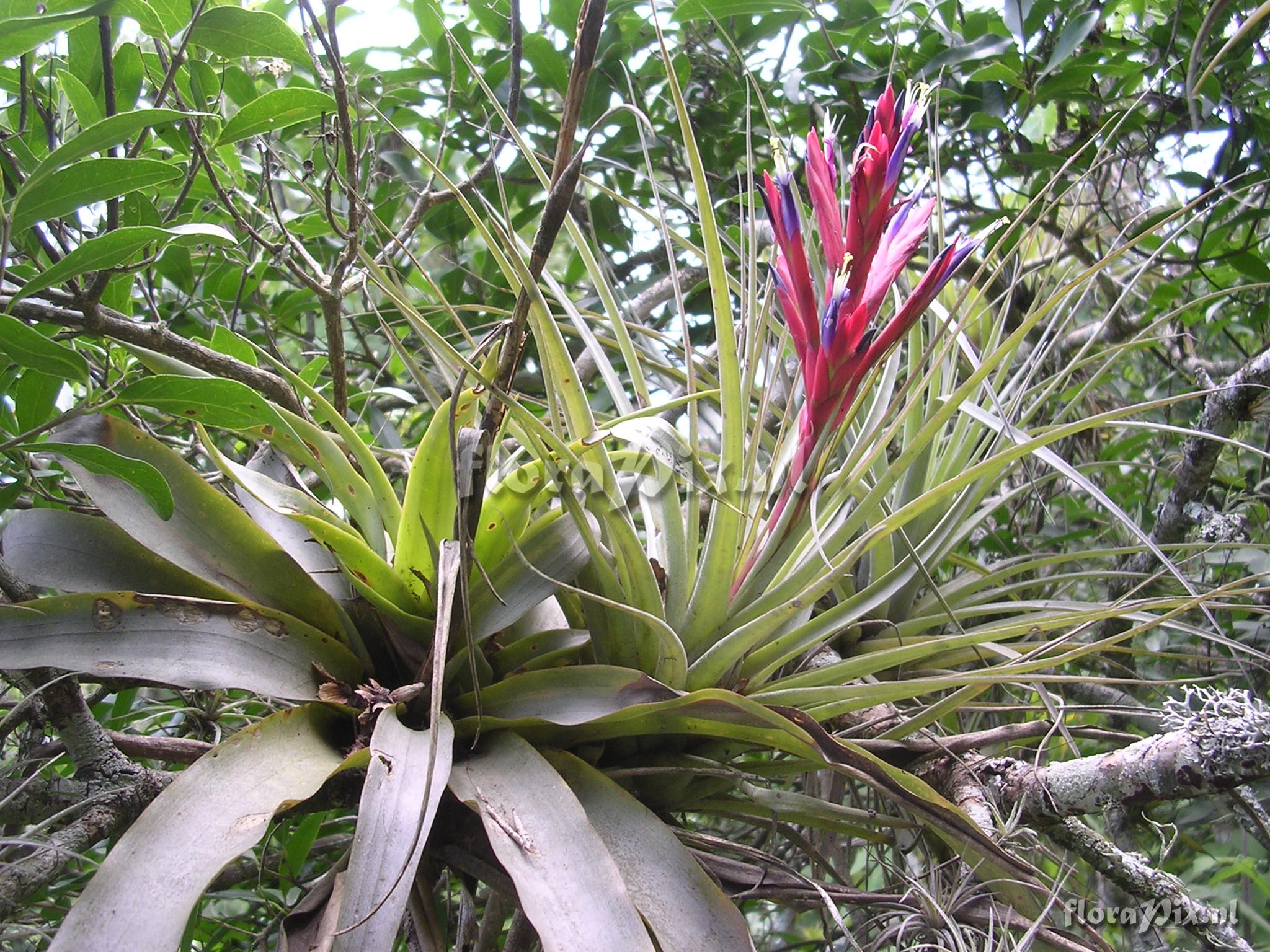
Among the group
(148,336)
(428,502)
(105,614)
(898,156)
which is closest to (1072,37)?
(898,156)

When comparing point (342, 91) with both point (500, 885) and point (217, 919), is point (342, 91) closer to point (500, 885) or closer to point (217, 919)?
point (500, 885)

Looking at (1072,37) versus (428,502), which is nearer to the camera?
(428,502)

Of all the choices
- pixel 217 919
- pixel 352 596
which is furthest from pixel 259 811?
pixel 217 919

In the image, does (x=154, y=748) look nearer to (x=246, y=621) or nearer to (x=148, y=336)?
(x=246, y=621)

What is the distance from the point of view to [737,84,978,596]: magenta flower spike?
2.46ft

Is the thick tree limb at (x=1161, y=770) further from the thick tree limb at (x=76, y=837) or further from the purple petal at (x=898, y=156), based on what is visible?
the thick tree limb at (x=76, y=837)

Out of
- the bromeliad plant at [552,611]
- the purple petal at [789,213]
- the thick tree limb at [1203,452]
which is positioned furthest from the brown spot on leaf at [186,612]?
the thick tree limb at [1203,452]

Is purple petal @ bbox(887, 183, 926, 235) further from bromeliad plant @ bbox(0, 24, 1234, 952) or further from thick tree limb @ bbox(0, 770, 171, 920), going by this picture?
thick tree limb @ bbox(0, 770, 171, 920)

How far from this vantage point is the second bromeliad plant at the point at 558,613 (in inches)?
24.1

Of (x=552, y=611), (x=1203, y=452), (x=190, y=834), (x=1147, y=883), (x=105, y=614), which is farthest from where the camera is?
(x=1203, y=452)

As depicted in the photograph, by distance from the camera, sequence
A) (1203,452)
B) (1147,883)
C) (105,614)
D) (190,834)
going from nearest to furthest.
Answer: (190,834)
(105,614)
(1147,883)
(1203,452)

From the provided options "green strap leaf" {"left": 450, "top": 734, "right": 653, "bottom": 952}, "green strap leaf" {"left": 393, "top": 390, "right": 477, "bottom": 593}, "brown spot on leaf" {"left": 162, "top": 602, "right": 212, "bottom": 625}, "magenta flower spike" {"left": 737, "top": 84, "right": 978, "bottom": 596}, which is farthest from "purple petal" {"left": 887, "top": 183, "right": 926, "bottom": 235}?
"brown spot on leaf" {"left": 162, "top": 602, "right": 212, "bottom": 625}

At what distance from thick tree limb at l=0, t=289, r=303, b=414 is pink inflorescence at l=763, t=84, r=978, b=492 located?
0.45 metres

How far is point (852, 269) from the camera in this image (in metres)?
0.76
